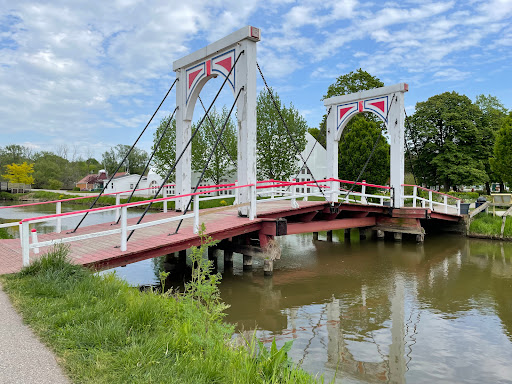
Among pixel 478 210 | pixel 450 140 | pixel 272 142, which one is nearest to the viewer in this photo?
pixel 478 210

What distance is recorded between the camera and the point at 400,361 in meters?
5.18

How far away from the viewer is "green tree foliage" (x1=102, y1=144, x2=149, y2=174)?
77812 mm

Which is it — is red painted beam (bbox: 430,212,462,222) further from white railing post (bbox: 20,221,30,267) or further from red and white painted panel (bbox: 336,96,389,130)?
white railing post (bbox: 20,221,30,267)

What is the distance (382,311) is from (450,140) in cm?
3114

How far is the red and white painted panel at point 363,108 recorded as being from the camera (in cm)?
1535

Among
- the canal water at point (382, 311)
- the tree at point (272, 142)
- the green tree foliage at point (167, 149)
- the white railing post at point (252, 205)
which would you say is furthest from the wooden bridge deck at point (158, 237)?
the green tree foliage at point (167, 149)

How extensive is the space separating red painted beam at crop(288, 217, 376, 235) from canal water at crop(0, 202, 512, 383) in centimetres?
102

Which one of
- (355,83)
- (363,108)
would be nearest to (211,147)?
(355,83)

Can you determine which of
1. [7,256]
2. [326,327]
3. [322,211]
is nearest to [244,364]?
[326,327]

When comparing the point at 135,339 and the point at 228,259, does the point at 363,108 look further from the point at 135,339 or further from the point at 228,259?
the point at 135,339

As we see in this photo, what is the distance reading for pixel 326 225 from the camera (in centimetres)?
1256

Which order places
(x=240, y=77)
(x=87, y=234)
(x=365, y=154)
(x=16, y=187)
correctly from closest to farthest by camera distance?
(x=87, y=234)
(x=240, y=77)
(x=365, y=154)
(x=16, y=187)

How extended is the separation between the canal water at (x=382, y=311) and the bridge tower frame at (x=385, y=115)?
3.53 metres

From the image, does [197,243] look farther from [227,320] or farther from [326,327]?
[326,327]
